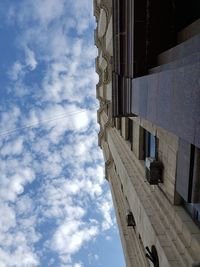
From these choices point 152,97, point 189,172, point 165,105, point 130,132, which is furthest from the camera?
point 130,132

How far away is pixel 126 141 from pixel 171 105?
1367cm

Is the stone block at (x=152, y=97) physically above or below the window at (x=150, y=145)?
above

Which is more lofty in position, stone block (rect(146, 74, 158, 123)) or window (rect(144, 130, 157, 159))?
stone block (rect(146, 74, 158, 123))

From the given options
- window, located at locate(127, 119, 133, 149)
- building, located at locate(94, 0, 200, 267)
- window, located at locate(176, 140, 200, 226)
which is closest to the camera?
building, located at locate(94, 0, 200, 267)

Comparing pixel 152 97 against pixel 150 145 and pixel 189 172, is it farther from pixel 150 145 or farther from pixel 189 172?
pixel 150 145

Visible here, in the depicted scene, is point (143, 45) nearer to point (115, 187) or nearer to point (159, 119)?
point (159, 119)

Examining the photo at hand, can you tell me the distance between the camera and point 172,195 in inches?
395

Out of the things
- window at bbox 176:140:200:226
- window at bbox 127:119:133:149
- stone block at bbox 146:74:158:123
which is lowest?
window at bbox 127:119:133:149

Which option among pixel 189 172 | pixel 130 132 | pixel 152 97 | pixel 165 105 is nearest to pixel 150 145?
pixel 152 97

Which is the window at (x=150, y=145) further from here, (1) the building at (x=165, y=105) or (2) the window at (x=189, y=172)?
(2) the window at (x=189, y=172)

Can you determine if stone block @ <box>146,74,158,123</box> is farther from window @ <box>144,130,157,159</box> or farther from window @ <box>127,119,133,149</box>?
window @ <box>127,119,133,149</box>

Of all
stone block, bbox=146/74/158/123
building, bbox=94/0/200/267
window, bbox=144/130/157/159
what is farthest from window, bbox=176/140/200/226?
window, bbox=144/130/157/159

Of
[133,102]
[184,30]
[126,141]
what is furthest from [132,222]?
[184,30]

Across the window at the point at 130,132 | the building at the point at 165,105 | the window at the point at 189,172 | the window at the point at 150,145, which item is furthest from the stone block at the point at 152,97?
the window at the point at 130,132
